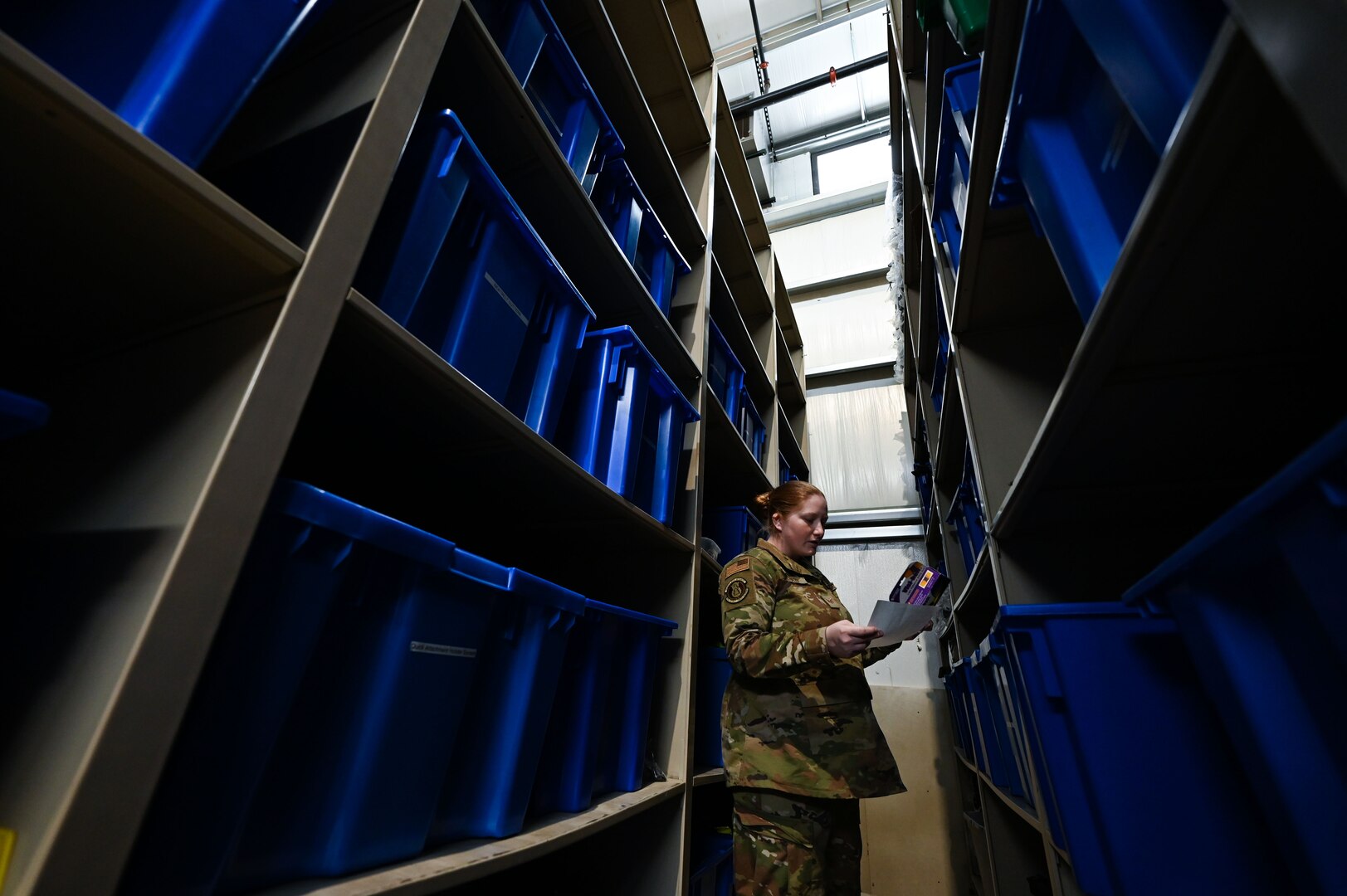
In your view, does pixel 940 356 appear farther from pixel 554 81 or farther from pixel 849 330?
pixel 849 330

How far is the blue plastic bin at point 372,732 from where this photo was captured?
21.0 inches

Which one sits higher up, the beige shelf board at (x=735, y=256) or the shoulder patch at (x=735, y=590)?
the beige shelf board at (x=735, y=256)

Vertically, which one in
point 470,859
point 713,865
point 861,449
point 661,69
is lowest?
point 713,865

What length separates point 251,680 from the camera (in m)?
0.50

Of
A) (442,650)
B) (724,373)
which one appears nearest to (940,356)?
(724,373)

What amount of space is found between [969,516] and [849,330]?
2.28 meters

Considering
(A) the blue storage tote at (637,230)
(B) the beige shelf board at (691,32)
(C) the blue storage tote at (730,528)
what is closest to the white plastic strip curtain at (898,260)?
(B) the beige shelf board at (691,32)

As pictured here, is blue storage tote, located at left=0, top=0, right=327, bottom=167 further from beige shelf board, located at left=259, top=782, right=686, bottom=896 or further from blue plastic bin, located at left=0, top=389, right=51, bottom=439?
beige shelf board, located at left=259, top=782, right=686, bottom=896

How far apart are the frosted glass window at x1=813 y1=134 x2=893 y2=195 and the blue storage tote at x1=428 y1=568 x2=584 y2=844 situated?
424cm

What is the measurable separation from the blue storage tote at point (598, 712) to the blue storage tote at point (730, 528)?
739 millimetres

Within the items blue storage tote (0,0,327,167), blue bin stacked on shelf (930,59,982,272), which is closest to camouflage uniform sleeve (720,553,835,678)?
blue bin stacked on shelf (930,59,982,272)

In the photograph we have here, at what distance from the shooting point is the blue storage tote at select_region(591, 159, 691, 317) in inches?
53.2

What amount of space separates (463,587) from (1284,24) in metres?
0.85

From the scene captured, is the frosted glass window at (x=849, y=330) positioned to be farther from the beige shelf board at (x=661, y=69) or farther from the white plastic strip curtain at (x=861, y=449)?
the beige shelf board at (x=661, y=69)
